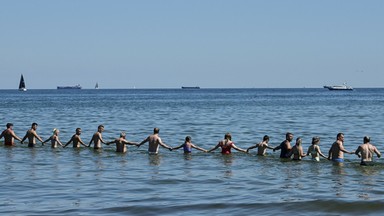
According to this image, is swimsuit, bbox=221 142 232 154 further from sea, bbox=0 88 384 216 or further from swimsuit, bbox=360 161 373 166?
swimsuit, bbox=360 161 373 166

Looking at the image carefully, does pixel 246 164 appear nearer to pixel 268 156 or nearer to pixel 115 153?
pixel 268 156

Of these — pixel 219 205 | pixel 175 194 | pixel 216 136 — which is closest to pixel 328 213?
pixel 219 205

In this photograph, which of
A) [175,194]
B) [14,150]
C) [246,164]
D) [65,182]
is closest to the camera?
[175,194]

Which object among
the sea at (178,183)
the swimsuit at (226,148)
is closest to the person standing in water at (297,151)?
the sea at (178,183)

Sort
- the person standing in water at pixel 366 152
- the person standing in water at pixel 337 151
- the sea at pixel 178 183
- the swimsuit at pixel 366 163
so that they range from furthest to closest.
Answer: the person standing in water at pixel 337 151
the swimsuit at pixel 366 163
the person standing in water at pixel 366 152
the sea at pixel 178 183

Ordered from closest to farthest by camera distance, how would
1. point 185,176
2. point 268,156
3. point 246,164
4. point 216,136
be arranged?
point 185,176 → point 246,164 → point 268,156 → point 216,136

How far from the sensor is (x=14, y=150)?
32094 millimetres

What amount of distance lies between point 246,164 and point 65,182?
8024 mm

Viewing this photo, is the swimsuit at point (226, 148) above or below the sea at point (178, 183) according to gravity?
above

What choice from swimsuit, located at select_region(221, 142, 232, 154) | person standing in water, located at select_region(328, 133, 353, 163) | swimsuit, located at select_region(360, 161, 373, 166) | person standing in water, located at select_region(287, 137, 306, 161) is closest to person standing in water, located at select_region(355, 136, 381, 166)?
swimsuit, located at select_region(360, 161, 373, 166)

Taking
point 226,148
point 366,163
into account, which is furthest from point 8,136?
point 366,163

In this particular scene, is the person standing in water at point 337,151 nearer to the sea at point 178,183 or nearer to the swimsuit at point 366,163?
the sea at point 178,183

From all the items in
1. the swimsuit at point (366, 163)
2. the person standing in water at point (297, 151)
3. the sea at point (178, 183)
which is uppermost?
the person standing in water at point (297, 151)

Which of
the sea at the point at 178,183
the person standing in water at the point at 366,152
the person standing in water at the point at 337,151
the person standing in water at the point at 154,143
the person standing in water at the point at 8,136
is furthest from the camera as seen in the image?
the person standing in water at the point at 8,136
